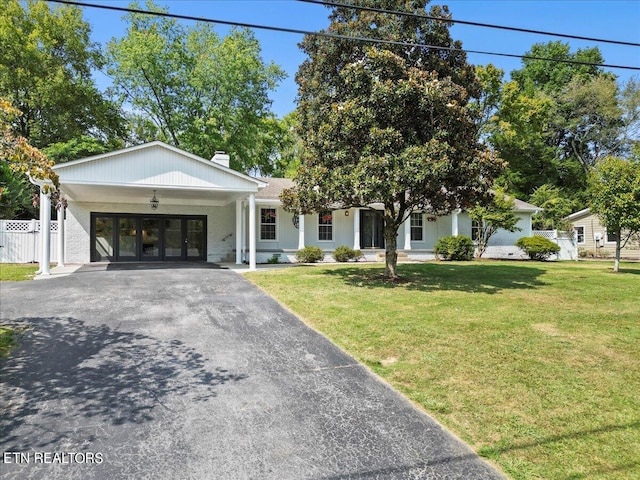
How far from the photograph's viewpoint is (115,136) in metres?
29.0

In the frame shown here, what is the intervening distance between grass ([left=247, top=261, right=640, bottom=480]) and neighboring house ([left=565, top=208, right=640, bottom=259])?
675 inches

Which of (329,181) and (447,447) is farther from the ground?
(329,181)

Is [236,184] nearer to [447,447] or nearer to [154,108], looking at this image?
[447,447]

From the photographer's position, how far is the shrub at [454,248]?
18844mm

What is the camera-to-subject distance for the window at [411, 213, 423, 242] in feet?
67.1

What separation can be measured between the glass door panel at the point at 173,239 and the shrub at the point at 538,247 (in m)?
17.6

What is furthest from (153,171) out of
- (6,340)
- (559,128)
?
(559,128)

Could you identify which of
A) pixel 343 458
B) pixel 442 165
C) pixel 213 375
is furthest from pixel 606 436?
pixel 442 165

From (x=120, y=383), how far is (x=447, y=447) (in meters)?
3.43

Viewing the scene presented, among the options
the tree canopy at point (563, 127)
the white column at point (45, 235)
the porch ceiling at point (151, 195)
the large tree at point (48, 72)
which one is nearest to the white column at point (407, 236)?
the porch ceiling at point (151, 195)

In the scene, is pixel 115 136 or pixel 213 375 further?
pixel 115 136

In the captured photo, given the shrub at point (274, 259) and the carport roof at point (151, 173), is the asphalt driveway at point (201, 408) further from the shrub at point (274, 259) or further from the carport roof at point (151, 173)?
the shrub at point (274, 259)

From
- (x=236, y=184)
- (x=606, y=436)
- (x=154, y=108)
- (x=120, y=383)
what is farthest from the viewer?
(x=154, y=108)

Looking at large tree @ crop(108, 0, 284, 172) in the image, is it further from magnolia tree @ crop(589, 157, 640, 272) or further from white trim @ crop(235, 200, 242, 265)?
magnolia tree @ crop(589, 157, 640, 272)
